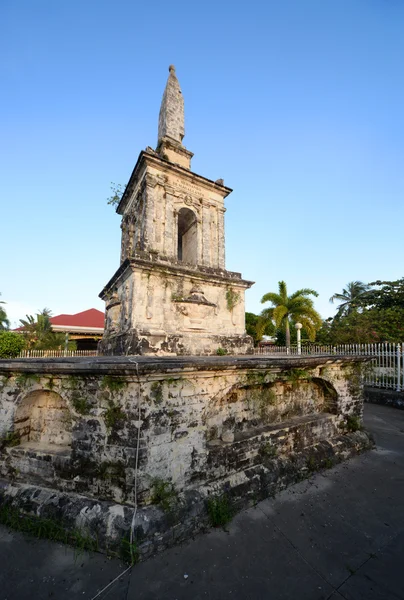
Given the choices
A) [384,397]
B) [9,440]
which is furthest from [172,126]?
[384,397]

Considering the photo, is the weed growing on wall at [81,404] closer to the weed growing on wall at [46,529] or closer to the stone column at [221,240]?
the weed growing on wall at [46,529]

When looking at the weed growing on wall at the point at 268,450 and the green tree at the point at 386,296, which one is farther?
the green tree at the point at 386,296

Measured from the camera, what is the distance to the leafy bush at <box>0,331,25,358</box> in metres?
15.9

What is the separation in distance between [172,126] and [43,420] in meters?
9.81

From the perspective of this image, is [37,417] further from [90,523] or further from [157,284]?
[157,284]

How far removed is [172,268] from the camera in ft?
23.0

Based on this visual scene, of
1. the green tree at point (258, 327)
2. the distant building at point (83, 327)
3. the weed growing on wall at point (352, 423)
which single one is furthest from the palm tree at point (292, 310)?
the distant building at point (83, 327)

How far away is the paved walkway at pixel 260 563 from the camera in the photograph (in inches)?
94.2

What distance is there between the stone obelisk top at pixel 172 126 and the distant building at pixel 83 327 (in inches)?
637

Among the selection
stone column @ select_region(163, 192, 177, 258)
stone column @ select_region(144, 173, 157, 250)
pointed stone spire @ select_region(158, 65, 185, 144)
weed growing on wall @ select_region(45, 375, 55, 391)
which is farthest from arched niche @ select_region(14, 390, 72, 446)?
pointed stone spire @ select_region(158, 65, 185, 144)

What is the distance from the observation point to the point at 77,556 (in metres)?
2.76

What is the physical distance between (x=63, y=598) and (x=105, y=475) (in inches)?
39.8

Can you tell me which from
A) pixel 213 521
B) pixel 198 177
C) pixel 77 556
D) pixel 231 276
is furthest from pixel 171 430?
pixel 198 177

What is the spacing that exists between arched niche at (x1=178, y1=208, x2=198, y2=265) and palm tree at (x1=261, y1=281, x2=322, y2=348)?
12.0m
